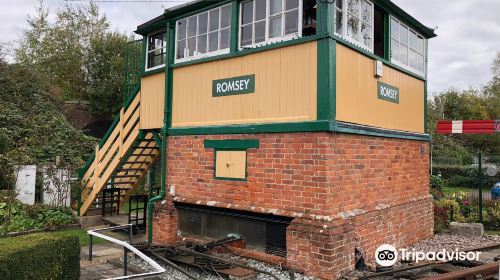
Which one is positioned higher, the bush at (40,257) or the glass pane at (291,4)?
the glass pane at (291,4)

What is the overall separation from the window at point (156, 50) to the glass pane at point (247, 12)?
2705mm

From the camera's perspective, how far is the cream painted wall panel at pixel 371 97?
22.6ft

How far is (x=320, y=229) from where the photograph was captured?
634 centimetres

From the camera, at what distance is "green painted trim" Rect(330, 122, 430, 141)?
21.7 ft

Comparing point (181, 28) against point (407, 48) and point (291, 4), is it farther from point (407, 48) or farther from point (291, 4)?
point (407, 48)

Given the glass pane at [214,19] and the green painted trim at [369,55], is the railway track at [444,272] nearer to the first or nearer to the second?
the green painted trim at [369,55]

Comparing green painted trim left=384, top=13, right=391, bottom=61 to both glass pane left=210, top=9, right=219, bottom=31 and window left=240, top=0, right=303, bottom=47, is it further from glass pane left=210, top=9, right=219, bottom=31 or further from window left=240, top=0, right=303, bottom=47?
glass pane left=210, top=9, right=219, bottom=31

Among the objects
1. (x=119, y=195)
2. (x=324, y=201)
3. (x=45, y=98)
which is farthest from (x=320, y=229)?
(x=45, y=98)

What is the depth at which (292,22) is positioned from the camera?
7094 millimetres

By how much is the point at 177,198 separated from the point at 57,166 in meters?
5.53

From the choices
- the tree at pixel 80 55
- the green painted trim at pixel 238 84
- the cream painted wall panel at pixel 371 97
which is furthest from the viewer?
the tree at pixel 80 55

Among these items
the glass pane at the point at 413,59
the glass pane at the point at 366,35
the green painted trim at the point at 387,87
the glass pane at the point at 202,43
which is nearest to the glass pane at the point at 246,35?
the glass pane at the point at 202,43

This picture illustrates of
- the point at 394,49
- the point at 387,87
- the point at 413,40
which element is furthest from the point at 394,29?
the point at 387,87

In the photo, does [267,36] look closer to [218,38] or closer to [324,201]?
[218,38]
